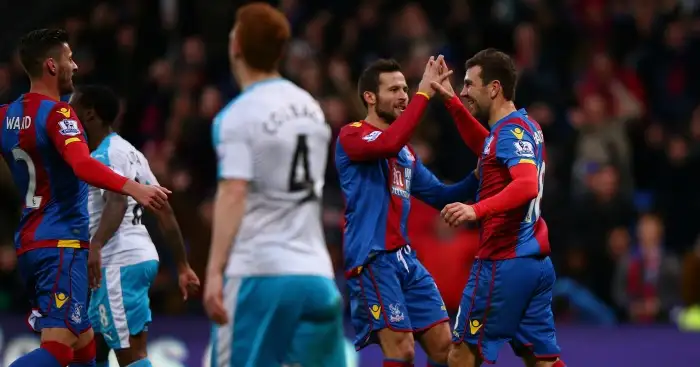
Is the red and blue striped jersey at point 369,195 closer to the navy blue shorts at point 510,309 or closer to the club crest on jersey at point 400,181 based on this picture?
the club crest on jersey at point 400,181

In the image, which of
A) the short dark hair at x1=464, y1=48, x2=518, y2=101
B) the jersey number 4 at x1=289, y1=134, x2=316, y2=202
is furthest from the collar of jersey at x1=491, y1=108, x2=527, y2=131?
the jersey number 4 at x1=289, y1=134, x2=316, y2=202

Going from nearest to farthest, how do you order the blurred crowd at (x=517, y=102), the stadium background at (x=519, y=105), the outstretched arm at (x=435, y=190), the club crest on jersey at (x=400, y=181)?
the club crest on jersey at (x=400, y=181), the outstretched arm at (x=435, y=190), the stadium background at (x=519, y=105), the blurred crowd at (x=517, y=102)

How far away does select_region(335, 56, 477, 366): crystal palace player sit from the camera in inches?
335

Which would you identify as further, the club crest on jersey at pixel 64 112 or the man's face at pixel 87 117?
the man's face at pixel 87 117

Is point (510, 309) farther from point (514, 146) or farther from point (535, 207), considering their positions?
point (514, 146)

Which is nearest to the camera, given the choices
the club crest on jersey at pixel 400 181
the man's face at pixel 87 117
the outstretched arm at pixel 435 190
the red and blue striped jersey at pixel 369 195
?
the red and blue striped jersey at pixel 369 195

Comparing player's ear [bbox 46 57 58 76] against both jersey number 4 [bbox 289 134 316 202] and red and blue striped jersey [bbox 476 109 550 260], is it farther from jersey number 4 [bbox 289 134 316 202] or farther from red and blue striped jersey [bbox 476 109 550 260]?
red and blue striped jersey [bbox 476 109 550 260]

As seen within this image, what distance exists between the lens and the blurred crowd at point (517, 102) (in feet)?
44.6

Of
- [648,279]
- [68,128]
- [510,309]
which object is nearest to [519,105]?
[648,279]

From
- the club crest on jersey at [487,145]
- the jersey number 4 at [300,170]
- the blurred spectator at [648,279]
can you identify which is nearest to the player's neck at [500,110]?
the club crest on jersey at [487,145]

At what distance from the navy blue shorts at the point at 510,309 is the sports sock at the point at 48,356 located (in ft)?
8.14

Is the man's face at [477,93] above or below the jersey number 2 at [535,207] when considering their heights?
above

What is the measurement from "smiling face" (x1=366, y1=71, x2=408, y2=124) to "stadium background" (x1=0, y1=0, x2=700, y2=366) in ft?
14.1

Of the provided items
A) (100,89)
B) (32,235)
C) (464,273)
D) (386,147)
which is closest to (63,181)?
(32,235)
